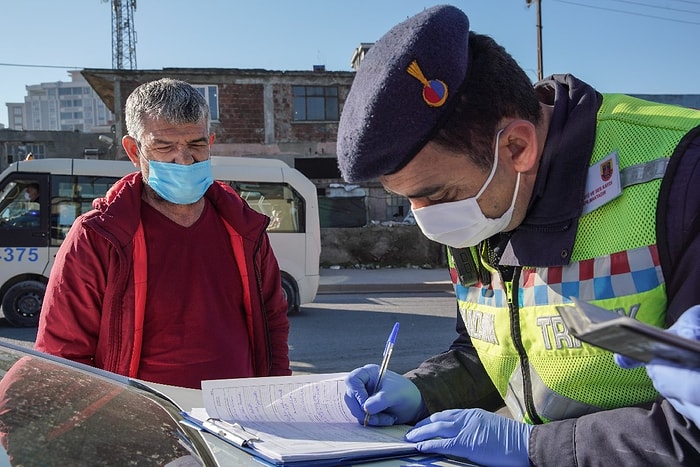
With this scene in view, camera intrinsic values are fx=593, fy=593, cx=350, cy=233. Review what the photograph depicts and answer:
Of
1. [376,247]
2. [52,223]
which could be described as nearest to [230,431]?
[52,223]

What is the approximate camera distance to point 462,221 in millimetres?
1413

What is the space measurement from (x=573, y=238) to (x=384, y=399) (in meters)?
0.60

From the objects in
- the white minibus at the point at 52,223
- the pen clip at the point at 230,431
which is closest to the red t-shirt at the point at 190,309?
the pen clip at the point at 230,431

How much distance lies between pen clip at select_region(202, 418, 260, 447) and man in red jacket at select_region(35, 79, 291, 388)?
787 millimetres

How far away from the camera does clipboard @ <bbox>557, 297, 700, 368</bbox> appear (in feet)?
2.14

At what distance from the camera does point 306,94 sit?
21.8 meters

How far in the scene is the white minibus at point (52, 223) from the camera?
27.3 ft

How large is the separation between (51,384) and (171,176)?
3.55 ft

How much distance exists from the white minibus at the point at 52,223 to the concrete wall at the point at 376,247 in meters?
6.29

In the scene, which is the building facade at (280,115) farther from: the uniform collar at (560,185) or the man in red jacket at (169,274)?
the uniform collar at (560,185)

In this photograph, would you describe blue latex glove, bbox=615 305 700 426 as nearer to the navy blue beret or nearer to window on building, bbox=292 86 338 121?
the navy blue beret

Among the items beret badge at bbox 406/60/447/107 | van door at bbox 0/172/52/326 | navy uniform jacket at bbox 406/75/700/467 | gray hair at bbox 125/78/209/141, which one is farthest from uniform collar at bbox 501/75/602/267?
van door at bbox 0/172/52/326

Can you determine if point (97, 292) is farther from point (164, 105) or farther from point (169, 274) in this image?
point (164, 105)

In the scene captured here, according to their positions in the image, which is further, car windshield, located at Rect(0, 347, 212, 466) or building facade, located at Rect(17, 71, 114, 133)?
building facade, located at Rect(17, 71, 114, 133)
